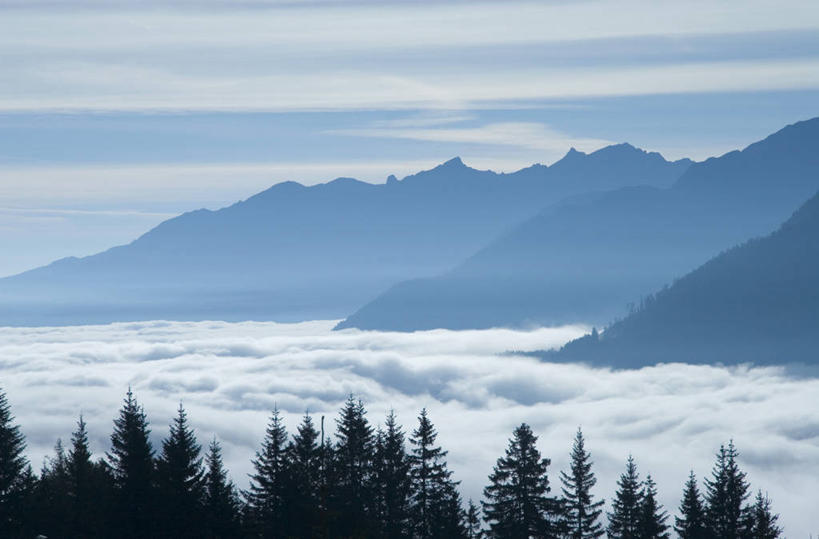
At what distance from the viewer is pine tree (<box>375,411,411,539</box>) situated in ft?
221

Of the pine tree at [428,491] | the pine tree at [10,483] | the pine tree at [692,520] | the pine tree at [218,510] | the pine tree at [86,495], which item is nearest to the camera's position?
the pine tree at [86,495]

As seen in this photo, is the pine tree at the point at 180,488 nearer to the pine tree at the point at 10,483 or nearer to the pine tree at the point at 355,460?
the pine tree at the point at 10,483

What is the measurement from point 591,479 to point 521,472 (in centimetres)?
1253

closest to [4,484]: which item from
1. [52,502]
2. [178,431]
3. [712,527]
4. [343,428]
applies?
[52,502]

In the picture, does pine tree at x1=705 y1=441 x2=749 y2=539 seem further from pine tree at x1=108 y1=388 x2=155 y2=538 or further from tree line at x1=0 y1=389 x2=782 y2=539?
pine tree at x1=108 y1=388 x2=155 y2=538

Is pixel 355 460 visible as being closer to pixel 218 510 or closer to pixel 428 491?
pixel 428 491

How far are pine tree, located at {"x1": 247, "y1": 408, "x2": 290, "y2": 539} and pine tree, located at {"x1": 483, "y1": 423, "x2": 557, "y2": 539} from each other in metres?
13.8

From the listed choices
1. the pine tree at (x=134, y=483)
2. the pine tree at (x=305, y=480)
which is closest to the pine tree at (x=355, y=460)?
the pine tree at (x=305, y=480)

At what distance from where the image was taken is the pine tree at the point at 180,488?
5322 cm

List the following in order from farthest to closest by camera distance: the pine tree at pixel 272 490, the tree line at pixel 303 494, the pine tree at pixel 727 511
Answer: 1. the pine tree at pixel 727 511
2. the pine tree at pixel 272 490
3. the tree line at pixel 303 494

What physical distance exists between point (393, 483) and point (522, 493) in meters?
8.53

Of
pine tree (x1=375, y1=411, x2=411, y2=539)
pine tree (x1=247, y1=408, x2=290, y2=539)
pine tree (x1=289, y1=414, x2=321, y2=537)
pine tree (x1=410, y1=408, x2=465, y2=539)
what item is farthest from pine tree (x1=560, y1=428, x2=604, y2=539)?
pine tree (x1=247, y1=408, x2=290, y2=539)

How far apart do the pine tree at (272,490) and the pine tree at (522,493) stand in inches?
545

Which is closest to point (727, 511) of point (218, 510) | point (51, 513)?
point (218, 510)
